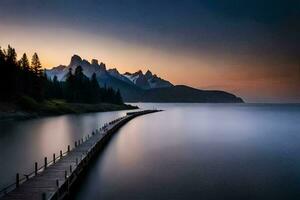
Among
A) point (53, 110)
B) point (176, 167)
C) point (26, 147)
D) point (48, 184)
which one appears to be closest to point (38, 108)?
point (53, 110)

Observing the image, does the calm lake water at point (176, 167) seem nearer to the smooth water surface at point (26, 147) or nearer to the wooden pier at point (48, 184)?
the smooth water surface at point (26, 147)

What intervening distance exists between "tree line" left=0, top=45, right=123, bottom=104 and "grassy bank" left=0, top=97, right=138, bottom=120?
3148 millimetres

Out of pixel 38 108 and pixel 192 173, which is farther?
pixel 38 108

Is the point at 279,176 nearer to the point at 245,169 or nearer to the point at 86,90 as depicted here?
the point at 245,169

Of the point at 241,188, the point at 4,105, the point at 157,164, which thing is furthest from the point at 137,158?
the point at 4,105

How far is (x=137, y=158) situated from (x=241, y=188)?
1932 cm

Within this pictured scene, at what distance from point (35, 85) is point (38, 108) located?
43.4ft

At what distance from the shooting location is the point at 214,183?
106 ft

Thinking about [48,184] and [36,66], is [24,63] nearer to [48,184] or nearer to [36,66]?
[36,66]

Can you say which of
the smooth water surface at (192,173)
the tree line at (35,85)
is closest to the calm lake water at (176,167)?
the smooth water surface at (192,173)

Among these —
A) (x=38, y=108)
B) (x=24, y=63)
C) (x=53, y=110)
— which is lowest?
(x=53, y=110)

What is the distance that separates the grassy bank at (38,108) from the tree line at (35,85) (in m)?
3.15

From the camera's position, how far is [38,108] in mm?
110875

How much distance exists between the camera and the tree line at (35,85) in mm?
102938
